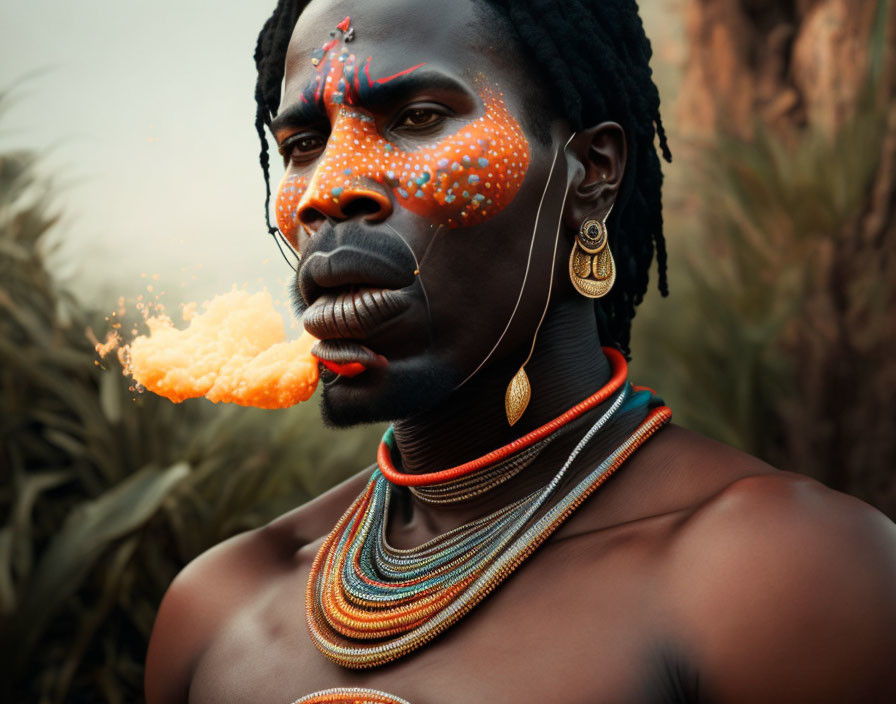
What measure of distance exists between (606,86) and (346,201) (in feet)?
2.37

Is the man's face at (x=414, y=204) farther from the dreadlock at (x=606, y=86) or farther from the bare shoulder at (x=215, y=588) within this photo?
the bare shoulder at (x=215, y=588)

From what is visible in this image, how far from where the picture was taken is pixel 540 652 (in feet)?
5.44

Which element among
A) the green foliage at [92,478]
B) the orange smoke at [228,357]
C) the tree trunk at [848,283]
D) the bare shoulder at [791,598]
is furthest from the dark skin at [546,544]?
the tree trunk at [848,283]

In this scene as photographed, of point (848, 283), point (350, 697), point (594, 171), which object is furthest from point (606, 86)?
point (848, 283)

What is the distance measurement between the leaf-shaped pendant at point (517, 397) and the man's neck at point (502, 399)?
2 cm

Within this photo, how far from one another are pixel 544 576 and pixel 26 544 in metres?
2.93

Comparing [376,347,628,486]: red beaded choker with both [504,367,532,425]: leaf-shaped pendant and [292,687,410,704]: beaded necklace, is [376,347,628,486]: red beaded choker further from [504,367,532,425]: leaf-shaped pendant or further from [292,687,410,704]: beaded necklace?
[292,687,410,704]: beaded necklace

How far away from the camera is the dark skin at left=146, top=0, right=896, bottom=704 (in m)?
1.53

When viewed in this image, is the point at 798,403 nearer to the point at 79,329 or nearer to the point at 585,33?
the point at 585,33

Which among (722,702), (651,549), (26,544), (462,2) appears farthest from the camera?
(26,544)

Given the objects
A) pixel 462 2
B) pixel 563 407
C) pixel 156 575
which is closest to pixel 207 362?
pixel 563 407

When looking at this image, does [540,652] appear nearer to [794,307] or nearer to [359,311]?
[359,311]

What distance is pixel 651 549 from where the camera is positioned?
170 centimetres

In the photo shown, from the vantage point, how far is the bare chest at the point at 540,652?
1.58 meters
